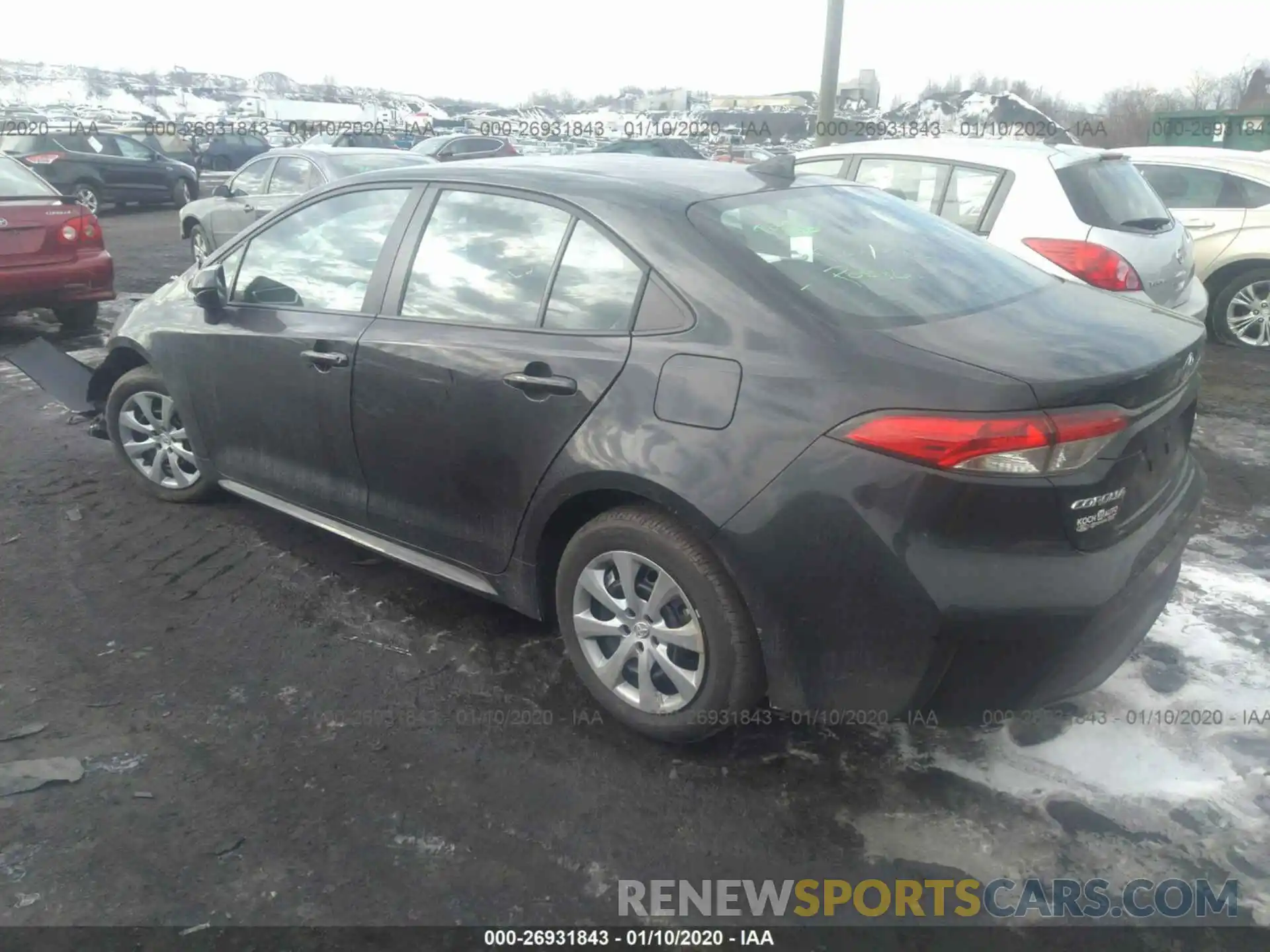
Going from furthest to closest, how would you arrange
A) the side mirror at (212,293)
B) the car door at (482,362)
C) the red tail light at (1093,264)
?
the red tail light at (1093,264)
the side mirror at (212,293)
the car door at (482,362)

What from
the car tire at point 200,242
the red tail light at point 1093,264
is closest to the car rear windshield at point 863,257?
the red tail light at point 1093,264

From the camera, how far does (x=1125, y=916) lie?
7.61ft

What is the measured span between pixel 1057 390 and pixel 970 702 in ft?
2.68

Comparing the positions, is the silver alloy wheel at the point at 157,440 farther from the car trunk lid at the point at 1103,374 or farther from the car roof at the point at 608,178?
the car trunk lid at the point at 1103,374

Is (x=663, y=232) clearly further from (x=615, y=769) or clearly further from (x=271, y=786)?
(x=271, y=786)

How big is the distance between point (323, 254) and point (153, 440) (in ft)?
5.17

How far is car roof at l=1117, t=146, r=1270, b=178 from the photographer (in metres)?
7.79

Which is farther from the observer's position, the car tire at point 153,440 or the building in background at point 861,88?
the building in background at point 861,88

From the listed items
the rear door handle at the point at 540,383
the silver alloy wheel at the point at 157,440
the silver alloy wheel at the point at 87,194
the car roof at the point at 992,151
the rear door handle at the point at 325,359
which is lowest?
the silver alloy wheel at the point at 87,194

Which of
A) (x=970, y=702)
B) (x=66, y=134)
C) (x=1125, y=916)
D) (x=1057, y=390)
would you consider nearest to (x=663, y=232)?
(x=1057, y=390)

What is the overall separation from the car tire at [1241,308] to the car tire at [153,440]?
7.69 m

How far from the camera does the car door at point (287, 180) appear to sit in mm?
10188

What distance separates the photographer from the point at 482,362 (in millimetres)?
3051

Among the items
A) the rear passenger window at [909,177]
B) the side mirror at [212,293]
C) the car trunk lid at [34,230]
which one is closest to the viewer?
the side mirror at [212,293]
